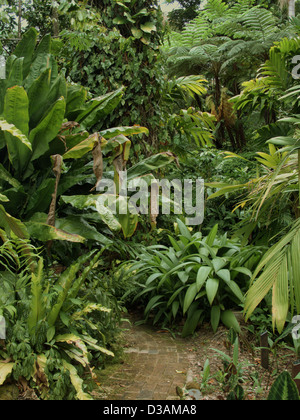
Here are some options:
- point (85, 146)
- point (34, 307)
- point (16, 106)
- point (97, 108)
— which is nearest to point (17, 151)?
point (16, 106)

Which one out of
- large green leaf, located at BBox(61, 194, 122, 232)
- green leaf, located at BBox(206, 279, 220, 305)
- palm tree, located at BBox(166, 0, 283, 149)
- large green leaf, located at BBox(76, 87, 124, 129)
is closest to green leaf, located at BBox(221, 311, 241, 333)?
green leaf, located at BBox(206, 279, 220, 305)

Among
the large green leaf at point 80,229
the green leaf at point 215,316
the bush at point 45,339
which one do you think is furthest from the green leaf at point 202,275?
the bush at point 45,339

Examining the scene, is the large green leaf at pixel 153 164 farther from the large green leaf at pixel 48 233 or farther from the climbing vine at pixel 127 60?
the climbing vine at pixel 127 60

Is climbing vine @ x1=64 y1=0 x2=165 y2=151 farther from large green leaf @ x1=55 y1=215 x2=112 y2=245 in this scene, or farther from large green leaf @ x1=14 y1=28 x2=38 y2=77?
large green leaf @ x1=55 y1=215 x2=112 y2=245

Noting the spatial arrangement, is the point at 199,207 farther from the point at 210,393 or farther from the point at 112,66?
the point at 210,393

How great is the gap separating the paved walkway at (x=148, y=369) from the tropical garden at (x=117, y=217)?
0.38ft

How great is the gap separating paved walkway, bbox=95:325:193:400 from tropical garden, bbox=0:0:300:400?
12 centimetres

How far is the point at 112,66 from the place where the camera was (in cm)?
446

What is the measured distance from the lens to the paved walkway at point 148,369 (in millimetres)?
2062

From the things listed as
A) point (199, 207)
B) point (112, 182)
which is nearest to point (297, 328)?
point (112, 182)

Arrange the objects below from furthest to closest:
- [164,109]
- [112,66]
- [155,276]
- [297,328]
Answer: [164,109] → [112,66] → [155,276] → [297,328]

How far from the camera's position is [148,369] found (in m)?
2.37

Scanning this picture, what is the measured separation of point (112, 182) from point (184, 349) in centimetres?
140
